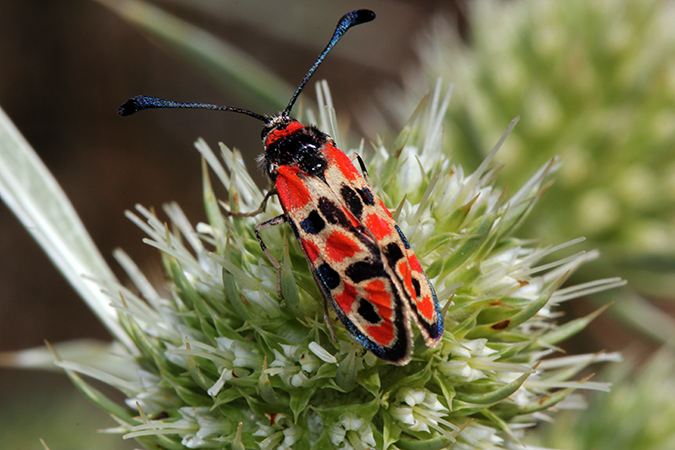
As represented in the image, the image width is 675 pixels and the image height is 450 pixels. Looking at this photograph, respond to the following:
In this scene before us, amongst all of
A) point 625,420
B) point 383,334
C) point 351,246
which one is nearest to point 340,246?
point 351,246

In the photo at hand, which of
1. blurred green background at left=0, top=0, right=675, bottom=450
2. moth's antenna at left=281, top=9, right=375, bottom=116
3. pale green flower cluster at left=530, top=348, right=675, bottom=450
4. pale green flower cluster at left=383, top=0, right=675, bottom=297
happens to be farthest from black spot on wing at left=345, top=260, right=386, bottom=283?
pale green flower cluster at left=383, top=0, right=675, bottom=297

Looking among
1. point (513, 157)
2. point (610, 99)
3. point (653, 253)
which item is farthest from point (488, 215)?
point (610, 99)

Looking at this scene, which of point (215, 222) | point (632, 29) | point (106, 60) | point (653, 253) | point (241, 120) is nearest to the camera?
point (215, 222)

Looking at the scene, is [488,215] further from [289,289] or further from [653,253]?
[653,253]

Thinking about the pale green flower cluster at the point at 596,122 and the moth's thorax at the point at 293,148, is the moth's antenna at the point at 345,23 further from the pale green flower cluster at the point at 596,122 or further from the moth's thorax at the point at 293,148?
the pale green flower cluster at the point at 596,122

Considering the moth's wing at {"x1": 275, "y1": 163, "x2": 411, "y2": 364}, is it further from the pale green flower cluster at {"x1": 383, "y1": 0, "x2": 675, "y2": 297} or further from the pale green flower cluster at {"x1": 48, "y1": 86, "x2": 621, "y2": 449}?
the pale green flower cluster at {"x1": 383, "y1": 0, "x2": 675, "y2": 297}

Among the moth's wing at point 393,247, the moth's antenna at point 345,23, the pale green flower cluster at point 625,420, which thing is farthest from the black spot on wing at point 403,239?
the pale green flower cluster at point 625,420
